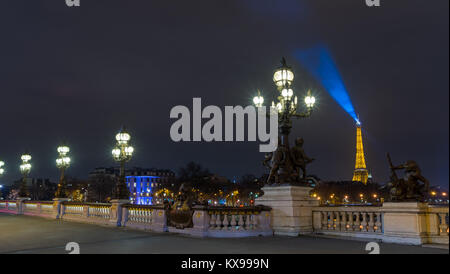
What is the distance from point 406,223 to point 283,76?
23.7 ft

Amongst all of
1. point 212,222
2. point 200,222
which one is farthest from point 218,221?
point 200,222

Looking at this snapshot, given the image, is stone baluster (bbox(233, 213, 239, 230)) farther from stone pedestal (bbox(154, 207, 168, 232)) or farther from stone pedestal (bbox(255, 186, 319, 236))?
stone pedestal (bbox(154, 207, 168, 232))

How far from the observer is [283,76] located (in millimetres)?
15883

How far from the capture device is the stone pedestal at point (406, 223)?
11.6 meters

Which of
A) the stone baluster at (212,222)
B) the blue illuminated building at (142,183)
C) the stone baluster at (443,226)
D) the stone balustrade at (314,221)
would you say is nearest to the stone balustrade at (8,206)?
the stone balustrade at (314,221)

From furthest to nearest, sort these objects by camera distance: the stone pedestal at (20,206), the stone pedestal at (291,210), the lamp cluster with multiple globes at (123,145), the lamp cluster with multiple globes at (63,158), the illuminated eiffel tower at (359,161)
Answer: the illuminated eiffel tower at (359,161) < the stone pedestal at (20,206) < the lamp cluster with multiple globes at (63,158) < the lamp cluster with multiple globes at (123,145) < the stone pedestal at (291,210)

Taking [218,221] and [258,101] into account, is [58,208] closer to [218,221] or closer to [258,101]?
[218,221]

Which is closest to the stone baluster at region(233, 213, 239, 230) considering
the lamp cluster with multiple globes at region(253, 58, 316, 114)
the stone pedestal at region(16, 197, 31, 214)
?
the lamp cluster with multiple globes at region(253, 58, 316, 114)

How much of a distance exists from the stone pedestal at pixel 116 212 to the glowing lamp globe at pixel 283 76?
1010cm

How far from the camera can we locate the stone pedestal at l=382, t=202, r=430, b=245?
455 inches

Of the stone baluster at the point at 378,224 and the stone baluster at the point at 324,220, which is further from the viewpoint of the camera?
the stone baluster at the point at 324,220

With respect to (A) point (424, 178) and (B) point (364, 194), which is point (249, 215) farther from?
(B) point (364, 194)

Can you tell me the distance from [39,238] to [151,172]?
186305 mm

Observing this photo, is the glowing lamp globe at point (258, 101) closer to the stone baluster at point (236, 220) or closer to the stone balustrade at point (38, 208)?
the stone baluster at point (236, 220)
